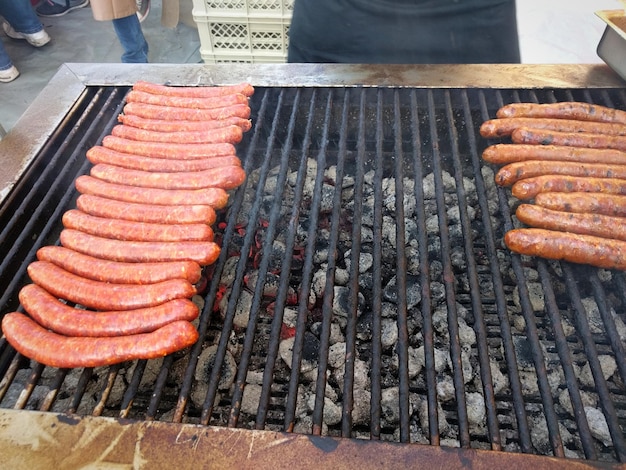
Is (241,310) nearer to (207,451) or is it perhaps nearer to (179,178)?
(179,178)

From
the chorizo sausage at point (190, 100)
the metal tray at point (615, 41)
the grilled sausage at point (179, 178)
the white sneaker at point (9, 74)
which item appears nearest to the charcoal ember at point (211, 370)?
the grilled sausage at point (179, 178)

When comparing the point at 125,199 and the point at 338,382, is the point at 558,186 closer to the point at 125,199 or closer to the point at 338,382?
the point at 338,382

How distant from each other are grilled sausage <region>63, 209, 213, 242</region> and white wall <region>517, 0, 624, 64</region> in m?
3.48

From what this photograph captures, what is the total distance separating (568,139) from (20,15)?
8.14 m

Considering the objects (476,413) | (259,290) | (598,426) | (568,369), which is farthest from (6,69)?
(598,426)

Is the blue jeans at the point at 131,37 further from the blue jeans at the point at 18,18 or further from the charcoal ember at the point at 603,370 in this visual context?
the charcoal ember at the point at 603,370

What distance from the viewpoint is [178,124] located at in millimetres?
3223

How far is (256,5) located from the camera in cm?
546

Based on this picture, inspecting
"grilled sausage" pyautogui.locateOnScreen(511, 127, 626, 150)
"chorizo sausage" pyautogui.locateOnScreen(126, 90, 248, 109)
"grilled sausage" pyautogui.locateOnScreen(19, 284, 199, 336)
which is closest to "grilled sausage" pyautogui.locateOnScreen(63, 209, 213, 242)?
"grilled sausage" pyautogui.locateOnScreen(19, 284, 199, 336)

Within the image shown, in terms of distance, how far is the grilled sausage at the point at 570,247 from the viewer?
94.7 inches

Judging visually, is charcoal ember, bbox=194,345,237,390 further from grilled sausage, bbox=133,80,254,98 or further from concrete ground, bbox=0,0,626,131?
concrete ground, bbox=0,0,626,131

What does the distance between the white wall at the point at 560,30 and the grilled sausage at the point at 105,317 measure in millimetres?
3854

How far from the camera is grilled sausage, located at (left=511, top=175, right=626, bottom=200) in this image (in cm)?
270

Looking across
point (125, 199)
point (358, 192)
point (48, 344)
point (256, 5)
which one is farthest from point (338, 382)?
point (256, 5)
